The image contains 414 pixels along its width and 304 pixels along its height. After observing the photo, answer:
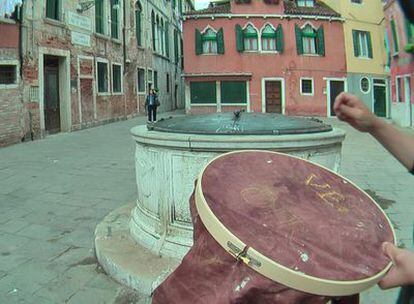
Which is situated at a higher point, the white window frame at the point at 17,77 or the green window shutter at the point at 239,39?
the green window shutter at the point at 239,39

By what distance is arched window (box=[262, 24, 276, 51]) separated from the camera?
26.4 m

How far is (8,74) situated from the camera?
41.3 feet

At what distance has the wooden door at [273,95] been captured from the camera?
86.2 feet

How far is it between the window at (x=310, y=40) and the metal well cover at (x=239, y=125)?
2330 centimetres

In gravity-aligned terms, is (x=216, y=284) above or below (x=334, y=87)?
below

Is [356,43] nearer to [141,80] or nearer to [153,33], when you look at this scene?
[153,33]

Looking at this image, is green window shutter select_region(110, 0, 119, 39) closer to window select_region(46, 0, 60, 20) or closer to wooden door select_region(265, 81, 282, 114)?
window select_region(46, 0, 60, 20)

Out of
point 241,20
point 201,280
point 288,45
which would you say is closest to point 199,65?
point 241,20

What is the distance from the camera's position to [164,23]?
30.7m

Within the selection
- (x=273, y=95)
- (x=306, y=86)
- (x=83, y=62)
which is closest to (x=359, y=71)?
(x=306, y=86)

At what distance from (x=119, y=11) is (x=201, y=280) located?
20913 mm

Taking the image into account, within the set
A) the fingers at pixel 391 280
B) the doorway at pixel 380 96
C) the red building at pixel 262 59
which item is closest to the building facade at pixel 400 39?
the fingers at pixel 391 280

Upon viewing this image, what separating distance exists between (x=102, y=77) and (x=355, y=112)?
18.4 meters

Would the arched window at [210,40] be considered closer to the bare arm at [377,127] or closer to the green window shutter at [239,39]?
the green window shutter at [239,39]
